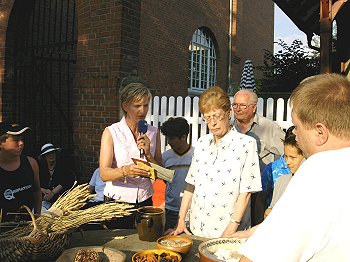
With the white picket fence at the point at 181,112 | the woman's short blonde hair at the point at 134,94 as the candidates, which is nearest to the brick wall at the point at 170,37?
the white picket fence at the point at 181,112

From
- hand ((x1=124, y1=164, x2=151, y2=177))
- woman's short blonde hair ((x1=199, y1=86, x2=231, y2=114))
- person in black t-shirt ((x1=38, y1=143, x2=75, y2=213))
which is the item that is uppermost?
woman's short blonde hair ((x1=199, y1=86, x2=231, y2=114))

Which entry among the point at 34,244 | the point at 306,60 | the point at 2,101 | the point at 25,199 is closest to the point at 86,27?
the point at 2,101

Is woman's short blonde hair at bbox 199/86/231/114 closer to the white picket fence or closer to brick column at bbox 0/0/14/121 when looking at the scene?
the white picket fence

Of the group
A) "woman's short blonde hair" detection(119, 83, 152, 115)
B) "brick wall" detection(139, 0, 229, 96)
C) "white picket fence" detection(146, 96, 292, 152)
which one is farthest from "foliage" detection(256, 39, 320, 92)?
"woman's short blonde hair" detection(119, 83, 152, 115)

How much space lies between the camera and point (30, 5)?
6.96 m

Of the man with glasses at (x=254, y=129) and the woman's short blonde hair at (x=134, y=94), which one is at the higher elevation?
the woman's short blonde hair at (x=134, y=94)

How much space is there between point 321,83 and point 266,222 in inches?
16.8

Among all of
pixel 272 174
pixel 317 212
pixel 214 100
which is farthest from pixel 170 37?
pixel 317 212

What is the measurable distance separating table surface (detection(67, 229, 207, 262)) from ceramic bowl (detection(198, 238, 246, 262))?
15 centimetres

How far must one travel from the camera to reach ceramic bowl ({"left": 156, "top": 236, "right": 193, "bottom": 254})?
175cm

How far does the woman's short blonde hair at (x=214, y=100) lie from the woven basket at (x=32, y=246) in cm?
110

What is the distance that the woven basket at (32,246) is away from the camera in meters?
1.57

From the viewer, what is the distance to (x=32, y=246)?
1.60m

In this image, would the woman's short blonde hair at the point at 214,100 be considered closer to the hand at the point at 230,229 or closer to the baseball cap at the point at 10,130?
the hand at the point at 230,229
